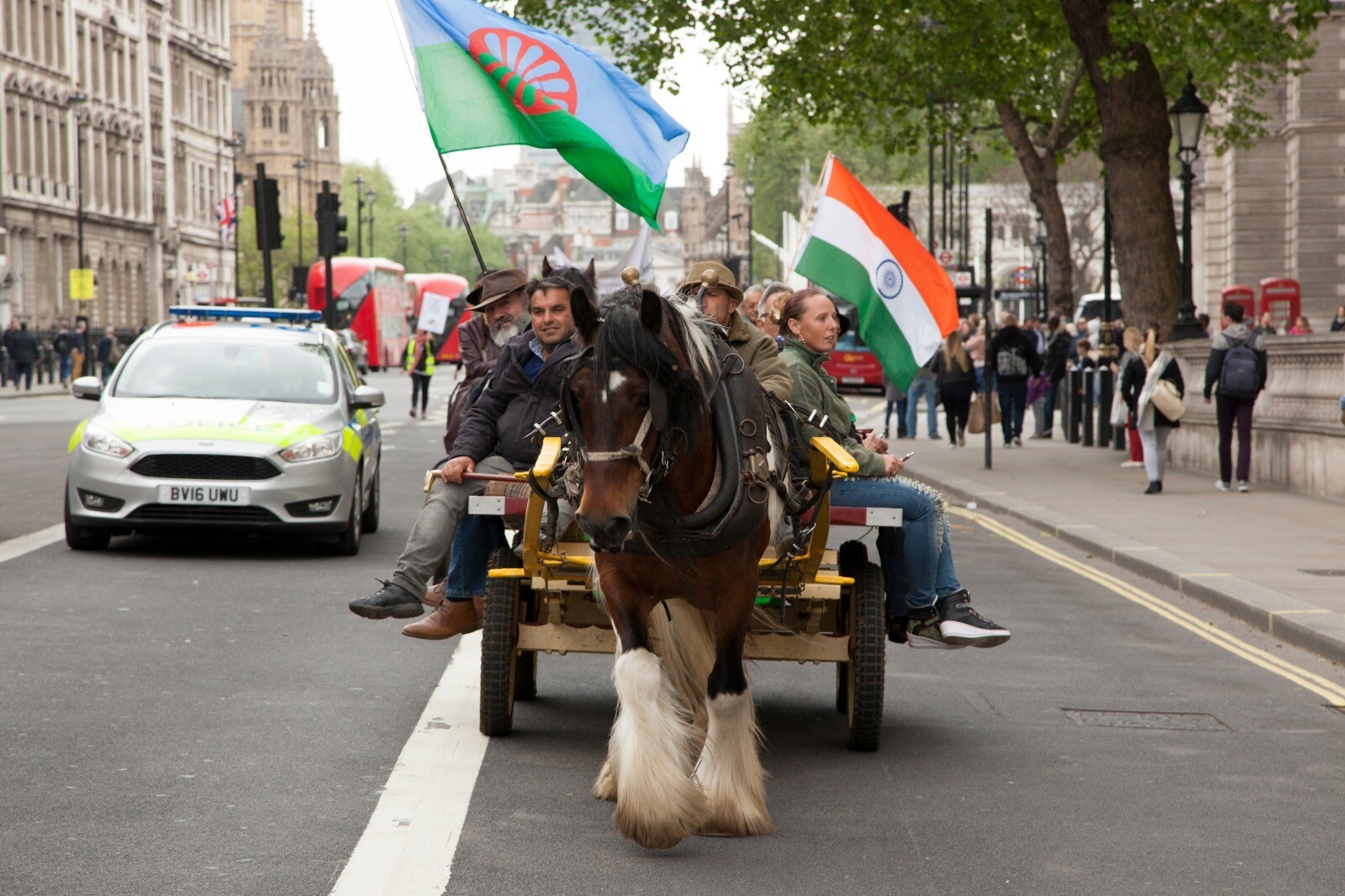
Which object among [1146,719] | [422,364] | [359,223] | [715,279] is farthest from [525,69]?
[359,223]

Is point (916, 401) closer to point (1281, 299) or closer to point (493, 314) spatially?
point (1281, 299)

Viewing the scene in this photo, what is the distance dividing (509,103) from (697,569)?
473cm

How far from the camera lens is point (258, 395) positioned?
1361cm

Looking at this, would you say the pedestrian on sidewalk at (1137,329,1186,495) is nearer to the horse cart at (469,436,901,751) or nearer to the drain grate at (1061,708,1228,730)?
the drain grate at (1061,708,1228,730)

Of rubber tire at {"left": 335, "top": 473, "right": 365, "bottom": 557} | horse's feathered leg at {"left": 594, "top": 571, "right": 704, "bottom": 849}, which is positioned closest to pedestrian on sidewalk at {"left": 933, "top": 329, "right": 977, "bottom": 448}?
rubber tire at {"left": 335, "top": 473, "right": 365, "bottom": 557}

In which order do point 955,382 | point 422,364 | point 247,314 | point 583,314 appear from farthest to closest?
point 422,364
point 955,382
point 247,314
point 583,314

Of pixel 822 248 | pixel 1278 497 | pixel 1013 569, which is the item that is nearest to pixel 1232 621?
pixel 1013 569

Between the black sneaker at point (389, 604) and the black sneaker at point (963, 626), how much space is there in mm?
2010

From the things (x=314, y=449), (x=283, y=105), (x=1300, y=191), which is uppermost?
(x=283, y=105)

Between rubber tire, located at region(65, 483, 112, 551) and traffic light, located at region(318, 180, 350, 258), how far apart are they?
15939 mm

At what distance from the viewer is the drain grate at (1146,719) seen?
772 centimetres

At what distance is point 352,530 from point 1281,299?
36.9 metres

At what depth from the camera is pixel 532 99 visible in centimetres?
955

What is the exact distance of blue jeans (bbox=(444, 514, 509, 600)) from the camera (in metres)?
7.41
